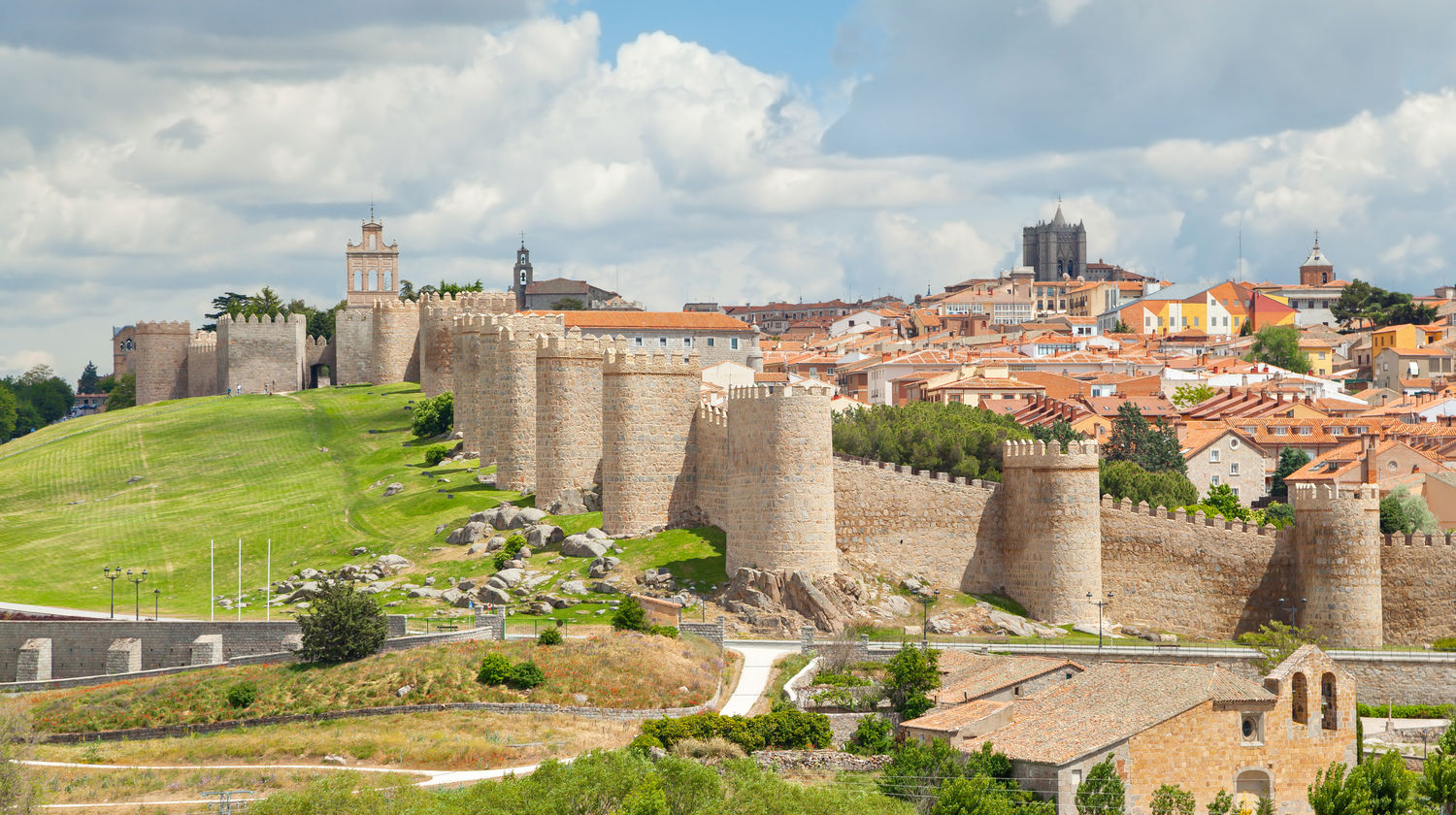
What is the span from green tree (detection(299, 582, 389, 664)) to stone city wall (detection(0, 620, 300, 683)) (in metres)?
2.27

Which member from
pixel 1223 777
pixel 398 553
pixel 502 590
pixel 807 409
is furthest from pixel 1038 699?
pixel 398 553

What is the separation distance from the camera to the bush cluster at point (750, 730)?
41.8m

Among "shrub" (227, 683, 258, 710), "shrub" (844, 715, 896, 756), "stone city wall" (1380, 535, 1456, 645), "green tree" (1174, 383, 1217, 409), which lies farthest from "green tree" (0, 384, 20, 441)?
"stone city wall" (1380, 535, 1456, 645)

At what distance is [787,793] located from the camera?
37.6 metres

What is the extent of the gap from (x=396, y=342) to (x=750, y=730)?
57918 mm

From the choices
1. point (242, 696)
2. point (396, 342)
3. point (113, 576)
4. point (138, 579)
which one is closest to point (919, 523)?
point (242, 696)

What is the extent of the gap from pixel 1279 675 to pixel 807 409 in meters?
16.2

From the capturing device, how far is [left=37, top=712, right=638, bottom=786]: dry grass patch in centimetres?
4238

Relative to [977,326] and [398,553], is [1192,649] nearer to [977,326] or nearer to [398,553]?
[398,553]

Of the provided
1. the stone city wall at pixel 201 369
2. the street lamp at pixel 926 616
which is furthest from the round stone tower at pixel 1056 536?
the stone city wall at pixel 201 369

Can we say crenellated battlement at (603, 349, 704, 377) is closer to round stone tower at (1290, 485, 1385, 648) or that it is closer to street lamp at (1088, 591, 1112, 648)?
street lamp at (1088, 591, 1112, 648)

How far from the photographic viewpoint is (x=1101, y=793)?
129 feet

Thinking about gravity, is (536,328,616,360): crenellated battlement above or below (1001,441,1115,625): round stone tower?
above

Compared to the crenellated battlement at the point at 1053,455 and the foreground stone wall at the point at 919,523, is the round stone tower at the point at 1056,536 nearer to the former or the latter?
the crenellated battlement at the point at 1053,455
